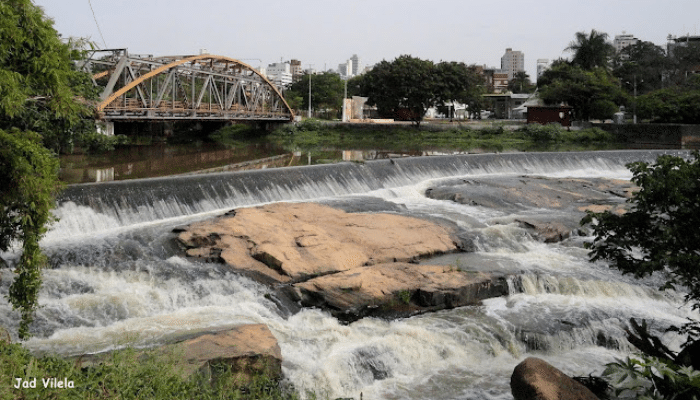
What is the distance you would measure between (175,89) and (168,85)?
3.93 m

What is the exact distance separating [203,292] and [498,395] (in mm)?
4883

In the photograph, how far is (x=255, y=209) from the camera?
14.0m

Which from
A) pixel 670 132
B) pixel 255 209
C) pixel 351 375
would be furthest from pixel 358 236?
pixel 670 132

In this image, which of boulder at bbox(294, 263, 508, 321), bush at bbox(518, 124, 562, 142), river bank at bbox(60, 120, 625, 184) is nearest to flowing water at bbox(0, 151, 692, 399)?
Answer: boulder at bbox(294, 263, 508, 321)

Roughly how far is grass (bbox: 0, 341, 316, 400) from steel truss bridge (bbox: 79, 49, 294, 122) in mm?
22792

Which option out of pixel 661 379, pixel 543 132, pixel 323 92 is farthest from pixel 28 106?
pixel 323 92

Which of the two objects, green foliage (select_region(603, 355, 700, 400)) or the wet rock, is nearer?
green foliage (select_region(603, 355, 700, 400))

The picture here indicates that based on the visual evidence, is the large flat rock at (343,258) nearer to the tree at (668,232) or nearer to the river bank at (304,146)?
the tree at (668,232)

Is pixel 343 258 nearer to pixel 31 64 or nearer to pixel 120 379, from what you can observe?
pixel 120 379

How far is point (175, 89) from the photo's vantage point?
42.4 m

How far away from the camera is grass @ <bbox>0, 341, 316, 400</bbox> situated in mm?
5344

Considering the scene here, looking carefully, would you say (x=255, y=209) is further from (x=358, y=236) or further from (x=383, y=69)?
(x=383, y=69)

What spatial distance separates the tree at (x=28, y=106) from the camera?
6211mm

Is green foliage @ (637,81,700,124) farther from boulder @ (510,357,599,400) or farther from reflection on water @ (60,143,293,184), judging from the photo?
boulder @ (510,357,599,400)
